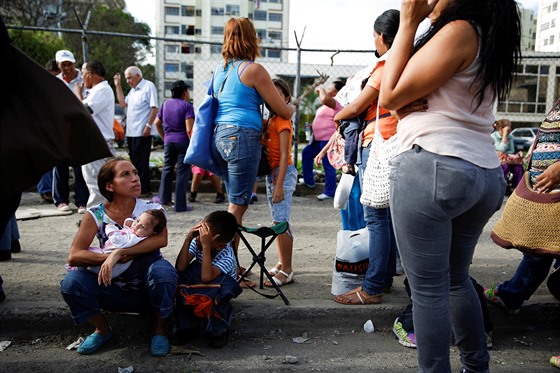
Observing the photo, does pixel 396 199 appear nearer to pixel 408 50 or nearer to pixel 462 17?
pixel 408 50

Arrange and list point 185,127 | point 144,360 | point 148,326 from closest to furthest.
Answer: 1. point 144,360
2. point 148,326
3. point 185,127

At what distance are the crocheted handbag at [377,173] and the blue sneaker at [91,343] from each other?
196cm

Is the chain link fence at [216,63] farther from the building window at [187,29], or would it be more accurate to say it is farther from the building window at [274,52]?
the building window at [187,29]

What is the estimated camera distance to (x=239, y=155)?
395 cm

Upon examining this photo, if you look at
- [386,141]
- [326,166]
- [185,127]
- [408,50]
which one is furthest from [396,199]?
[326,166]

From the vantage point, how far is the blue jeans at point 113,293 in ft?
10.8

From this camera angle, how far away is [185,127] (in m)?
8.02

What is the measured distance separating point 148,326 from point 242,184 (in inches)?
47.6

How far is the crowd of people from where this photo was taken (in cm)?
225

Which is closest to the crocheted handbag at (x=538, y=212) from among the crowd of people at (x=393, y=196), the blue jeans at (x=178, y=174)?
the crowd of people at (x=393, y=196)

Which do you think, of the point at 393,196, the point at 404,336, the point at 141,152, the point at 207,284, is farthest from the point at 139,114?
the point at 393,196

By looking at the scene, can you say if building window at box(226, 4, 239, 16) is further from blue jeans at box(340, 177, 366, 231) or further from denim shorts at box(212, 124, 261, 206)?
denim shorts at box(212, 124, 261, 206)

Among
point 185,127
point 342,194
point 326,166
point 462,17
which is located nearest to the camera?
point 462,17

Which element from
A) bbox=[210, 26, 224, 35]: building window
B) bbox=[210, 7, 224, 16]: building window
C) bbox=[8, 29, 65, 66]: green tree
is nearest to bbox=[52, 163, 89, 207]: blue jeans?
bbox=[8, 29, 65, 66]: green tree
